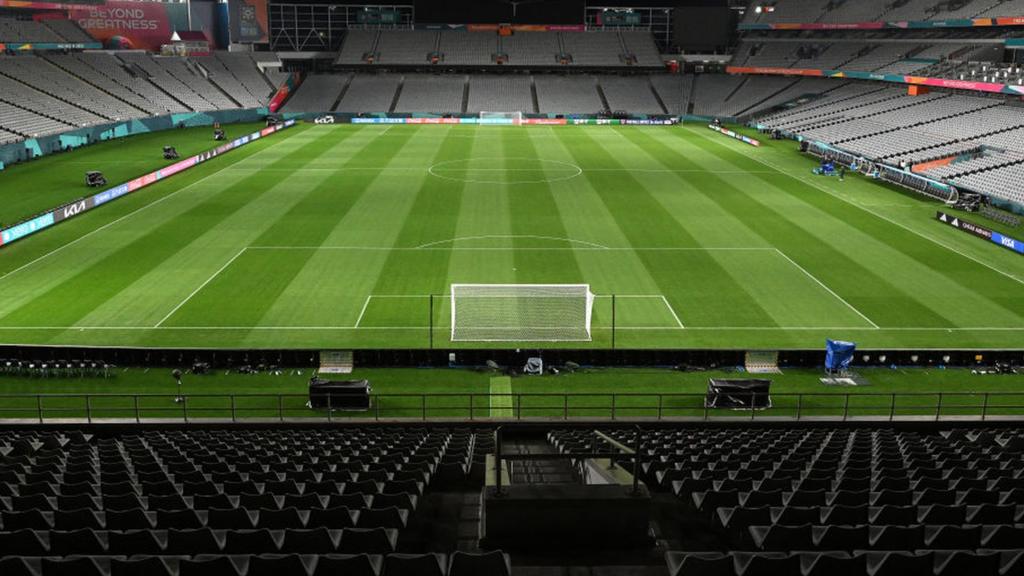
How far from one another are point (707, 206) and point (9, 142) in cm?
4916

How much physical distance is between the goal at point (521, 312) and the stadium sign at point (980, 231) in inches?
847

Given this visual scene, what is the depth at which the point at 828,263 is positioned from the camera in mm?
37188

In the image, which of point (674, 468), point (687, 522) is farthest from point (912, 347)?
point (687, 522)

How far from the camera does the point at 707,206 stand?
48594 millimetres

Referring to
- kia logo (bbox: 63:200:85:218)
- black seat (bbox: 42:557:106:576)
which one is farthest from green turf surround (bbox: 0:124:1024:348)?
black seat (bbox: 42:557:106:576)

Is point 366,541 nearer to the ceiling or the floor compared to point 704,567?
nearer to the floor

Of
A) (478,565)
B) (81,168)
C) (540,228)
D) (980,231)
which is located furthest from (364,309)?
(81,168)

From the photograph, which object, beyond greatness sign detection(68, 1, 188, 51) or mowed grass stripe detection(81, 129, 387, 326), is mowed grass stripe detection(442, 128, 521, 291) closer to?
mowed grass stripe detection(81, 129, 387, 326)

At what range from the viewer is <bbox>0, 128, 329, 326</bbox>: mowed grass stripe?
30.2 meters

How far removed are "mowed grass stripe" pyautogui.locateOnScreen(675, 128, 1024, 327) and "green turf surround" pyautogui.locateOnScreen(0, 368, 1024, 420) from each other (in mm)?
5351

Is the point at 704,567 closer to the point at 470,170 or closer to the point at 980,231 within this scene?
the point at 980,231

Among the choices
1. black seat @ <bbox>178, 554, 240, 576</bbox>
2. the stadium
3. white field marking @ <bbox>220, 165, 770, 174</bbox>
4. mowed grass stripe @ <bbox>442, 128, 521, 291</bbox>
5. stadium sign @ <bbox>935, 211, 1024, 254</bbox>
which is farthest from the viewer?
white field marking @ <bbox>220, 165, 770, 174</bbox>

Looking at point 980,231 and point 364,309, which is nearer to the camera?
point 364,309

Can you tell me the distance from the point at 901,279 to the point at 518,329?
16.3 meters
